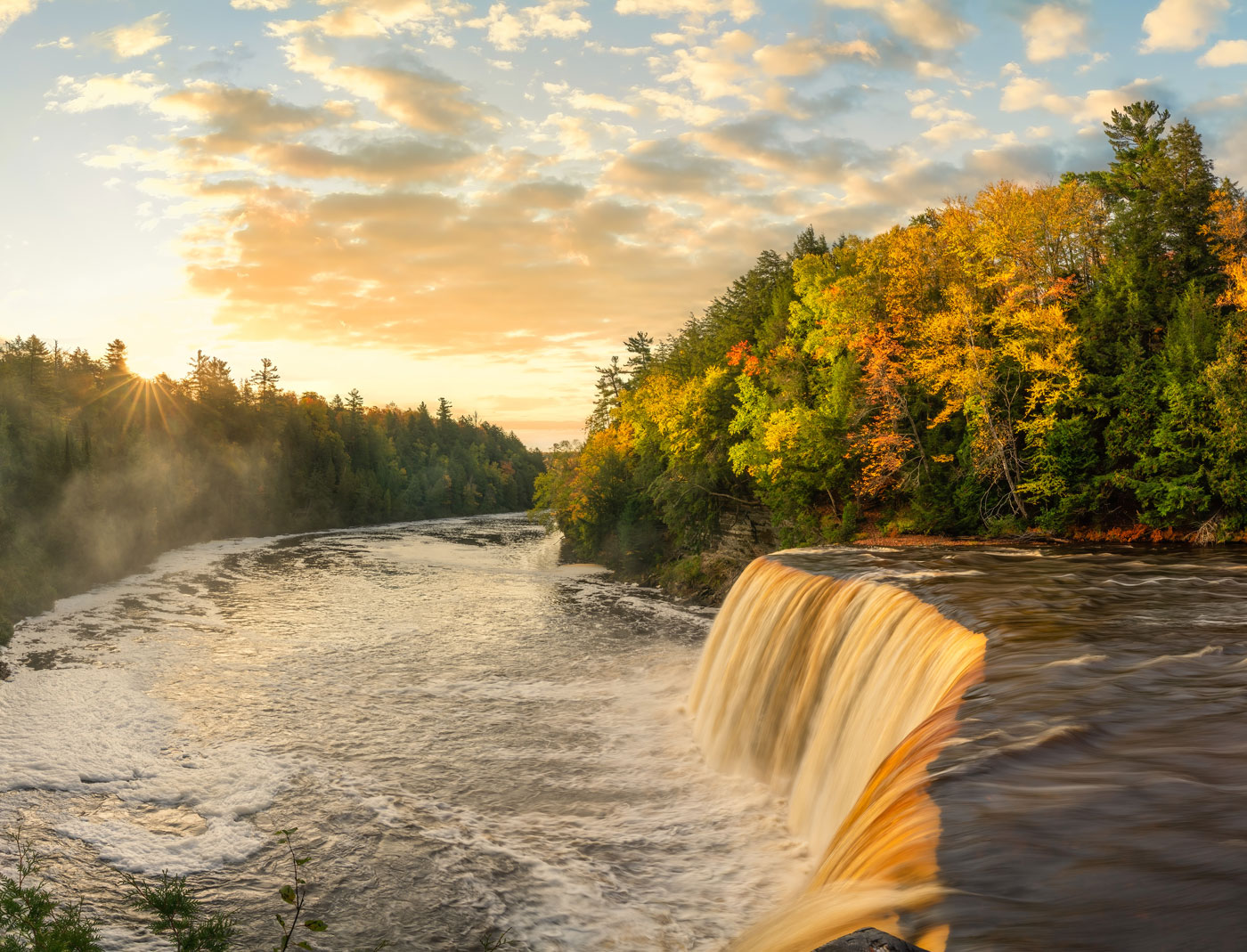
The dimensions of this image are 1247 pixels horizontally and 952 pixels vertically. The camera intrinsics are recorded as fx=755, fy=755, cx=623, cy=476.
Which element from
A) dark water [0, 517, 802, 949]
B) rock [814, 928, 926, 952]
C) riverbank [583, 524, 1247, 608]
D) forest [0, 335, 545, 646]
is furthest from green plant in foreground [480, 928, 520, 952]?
forest [0, 335, 545, 646]

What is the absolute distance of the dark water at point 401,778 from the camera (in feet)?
26.6

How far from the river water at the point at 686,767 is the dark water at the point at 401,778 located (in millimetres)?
58

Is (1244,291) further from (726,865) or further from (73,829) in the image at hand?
(73,829)

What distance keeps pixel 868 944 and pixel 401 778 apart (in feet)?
34.7

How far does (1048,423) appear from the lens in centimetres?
2605

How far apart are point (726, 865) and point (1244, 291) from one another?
2531 cm

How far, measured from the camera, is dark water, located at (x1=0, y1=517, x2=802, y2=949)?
8.10m

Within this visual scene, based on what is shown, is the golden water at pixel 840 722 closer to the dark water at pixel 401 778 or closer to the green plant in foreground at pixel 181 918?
the dark water at pixel 401 778

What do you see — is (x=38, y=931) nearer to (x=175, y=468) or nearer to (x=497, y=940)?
(x=497, y=940)

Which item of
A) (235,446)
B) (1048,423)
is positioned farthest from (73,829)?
(235,446)

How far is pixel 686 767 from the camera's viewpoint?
12641mm

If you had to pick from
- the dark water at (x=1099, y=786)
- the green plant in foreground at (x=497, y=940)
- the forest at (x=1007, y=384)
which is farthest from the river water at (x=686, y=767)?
the forest at (x=1007, y=384)

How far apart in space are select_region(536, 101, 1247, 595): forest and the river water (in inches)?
209

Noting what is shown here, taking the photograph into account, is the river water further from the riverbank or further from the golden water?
the riverbank
